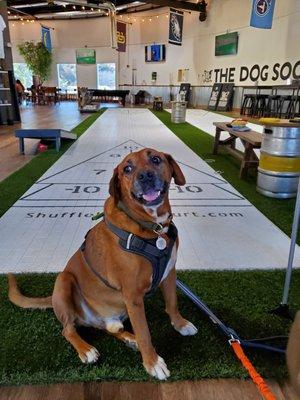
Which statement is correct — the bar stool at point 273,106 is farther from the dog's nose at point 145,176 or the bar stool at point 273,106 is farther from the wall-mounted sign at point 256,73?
the dog's nose at point 145,176

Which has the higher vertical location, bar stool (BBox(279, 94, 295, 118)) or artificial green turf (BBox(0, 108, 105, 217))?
bar stool (BBox(279, 94, 295, 118))

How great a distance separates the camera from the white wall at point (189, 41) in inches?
437

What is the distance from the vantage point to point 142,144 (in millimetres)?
6598

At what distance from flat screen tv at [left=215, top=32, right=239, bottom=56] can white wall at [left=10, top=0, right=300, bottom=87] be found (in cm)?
21

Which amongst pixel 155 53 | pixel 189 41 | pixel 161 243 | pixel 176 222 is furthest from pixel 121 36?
pixel 161 243

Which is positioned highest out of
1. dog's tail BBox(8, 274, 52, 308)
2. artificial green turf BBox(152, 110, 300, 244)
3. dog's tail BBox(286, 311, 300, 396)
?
dog's tail BBox(286, 311, 300, 396)

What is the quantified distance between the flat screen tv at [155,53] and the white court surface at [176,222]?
16.2 m

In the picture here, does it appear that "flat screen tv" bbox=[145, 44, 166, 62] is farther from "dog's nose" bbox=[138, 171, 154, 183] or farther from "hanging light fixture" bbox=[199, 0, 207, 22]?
"dog's nose" bbox=[138, 171, 154, 183]

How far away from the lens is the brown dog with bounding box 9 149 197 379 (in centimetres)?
133

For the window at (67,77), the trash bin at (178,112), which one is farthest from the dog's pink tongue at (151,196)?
the window at (67,77)

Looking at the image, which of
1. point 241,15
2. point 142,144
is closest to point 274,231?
point 142,144

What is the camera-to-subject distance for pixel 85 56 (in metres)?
22.1

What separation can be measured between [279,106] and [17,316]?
10662 mm

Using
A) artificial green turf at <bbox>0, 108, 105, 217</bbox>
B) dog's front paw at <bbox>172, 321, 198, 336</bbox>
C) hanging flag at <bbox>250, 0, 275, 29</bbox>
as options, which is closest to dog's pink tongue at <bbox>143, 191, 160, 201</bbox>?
dog's front paw at <bbox>172, 321, 198, 336</bbox>
